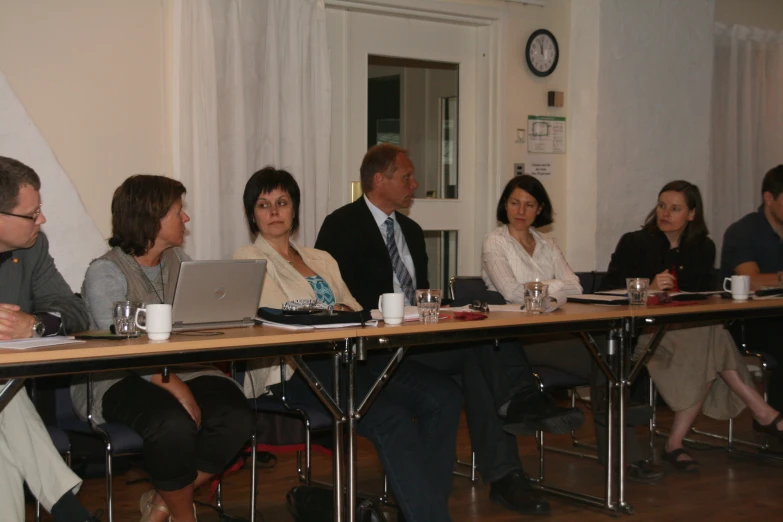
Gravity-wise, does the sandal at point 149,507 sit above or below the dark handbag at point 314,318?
below

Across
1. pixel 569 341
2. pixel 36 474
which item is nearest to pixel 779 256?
pixel 569 341

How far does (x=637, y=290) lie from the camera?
3.47m

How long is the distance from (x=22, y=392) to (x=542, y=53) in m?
4.00

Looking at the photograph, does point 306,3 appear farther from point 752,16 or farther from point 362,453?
point 752,16

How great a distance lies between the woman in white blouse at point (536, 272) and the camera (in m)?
3.79

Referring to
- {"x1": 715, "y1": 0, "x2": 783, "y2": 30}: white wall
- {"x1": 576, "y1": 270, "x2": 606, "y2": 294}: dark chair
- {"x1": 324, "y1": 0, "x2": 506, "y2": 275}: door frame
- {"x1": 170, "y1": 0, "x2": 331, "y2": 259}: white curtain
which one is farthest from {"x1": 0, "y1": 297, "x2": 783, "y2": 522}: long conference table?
{"x1": 715, "y1": 0, "x2": 783, "y2": 30}: white wall

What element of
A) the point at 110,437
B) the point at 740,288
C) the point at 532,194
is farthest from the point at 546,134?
the point at 110,437

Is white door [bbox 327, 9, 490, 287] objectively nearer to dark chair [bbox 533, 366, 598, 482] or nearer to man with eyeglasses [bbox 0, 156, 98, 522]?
dark chair [bbox 533, 366, 598, 482]

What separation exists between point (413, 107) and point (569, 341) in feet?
6.90

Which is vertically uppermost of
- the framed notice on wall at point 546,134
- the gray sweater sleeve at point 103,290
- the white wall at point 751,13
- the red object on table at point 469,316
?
the white wall at point 751,13

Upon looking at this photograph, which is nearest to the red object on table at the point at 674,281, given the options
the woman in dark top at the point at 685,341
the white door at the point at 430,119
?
the woman in dark top at the point at 685,341

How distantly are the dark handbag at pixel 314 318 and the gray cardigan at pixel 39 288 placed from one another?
0.56 m

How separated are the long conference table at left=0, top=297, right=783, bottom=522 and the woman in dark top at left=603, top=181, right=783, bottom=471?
0.30 meters

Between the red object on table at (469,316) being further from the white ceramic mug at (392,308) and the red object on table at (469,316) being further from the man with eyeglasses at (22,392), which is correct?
the man with eyeglasses at (22,392)
